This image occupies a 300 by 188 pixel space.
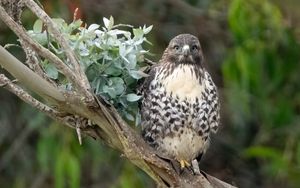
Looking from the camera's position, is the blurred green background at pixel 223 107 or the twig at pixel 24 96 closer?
the twig at pixel 24 96

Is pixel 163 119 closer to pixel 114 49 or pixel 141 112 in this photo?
pixel 141 112

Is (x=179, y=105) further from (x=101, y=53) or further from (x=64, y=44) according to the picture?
(x=64, y=44)

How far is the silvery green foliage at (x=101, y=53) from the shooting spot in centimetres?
420

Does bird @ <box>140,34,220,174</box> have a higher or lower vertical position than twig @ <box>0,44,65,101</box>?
lower

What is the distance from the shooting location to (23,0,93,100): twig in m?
3.99

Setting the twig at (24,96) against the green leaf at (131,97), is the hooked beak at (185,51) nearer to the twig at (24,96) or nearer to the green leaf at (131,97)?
the green leaf at (131,97)

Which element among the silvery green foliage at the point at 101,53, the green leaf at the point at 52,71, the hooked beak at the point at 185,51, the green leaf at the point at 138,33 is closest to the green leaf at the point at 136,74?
the silvery green foliage at the point at 101,53

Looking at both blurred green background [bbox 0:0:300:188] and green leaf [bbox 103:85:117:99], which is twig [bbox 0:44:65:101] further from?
blurred green background [bbox 0:0:300:188]

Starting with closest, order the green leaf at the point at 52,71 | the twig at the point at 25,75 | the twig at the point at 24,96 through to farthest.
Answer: the twig at the point at 25,75, the twig at the point at 24,96, the green leaf at the point at 52,71

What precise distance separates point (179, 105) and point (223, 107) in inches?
119

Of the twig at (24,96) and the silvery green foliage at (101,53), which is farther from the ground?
the silvery green foliage at (101,53)

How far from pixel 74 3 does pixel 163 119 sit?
222cm

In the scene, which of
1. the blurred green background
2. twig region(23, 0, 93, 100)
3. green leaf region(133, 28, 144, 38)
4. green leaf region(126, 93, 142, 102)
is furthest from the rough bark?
the blurred green background

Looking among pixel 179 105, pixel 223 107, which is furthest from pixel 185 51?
pixel 223 107
